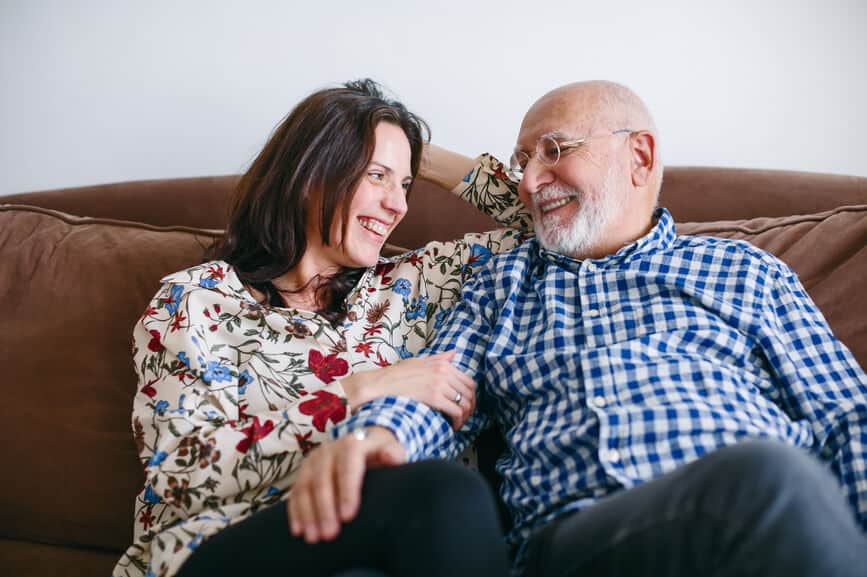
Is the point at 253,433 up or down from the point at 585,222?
down

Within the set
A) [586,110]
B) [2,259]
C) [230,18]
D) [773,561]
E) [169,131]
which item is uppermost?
[230,18]

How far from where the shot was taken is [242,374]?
3.77ft

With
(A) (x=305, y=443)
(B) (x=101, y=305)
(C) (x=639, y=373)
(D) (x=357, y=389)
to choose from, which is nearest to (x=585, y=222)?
(C) (x=639, y=373)

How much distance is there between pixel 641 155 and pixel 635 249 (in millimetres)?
232

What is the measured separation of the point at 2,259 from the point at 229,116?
0.75 m

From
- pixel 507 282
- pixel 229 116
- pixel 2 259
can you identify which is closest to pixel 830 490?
pixel 507 282

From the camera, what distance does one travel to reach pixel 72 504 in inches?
49.5

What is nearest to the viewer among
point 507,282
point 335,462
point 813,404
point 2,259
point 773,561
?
point 773,561

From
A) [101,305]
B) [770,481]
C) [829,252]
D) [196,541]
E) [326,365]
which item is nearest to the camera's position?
[770,481]

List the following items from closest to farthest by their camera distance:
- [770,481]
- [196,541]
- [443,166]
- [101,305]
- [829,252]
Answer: [770,481] → [196,541] → [829,252] → [101,305] → [443,166]

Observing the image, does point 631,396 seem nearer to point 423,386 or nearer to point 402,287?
point 423,386

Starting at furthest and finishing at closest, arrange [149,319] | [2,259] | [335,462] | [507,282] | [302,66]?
[302,66] < [2,259] < [507,282] < [149,319] < [335,462]

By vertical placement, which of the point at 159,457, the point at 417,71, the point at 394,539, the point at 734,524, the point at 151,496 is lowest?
the point at 151,496

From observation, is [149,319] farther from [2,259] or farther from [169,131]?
[169,131]
